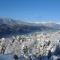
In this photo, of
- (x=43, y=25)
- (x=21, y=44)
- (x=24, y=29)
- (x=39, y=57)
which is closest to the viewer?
(x=39, y=57)

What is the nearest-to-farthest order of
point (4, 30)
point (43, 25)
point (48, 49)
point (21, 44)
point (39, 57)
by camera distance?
point (39, 57) → point (48, 49) → point (21, 44) → point (4, 30) → point (43, 25)

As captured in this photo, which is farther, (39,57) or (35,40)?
(35,40)

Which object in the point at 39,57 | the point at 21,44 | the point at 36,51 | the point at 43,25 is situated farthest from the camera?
the point at 43,25

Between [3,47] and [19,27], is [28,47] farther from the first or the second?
[19,27]

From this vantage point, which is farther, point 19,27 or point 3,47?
point 19,27

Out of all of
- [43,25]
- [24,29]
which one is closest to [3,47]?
[24,29]

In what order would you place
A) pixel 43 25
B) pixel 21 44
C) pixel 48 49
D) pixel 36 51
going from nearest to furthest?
pixel 48 49
pixel 36 51
pixel 21 44
pixel 43 25

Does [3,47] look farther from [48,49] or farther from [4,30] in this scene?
[4,30]

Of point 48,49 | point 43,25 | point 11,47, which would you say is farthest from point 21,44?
point 43,25
